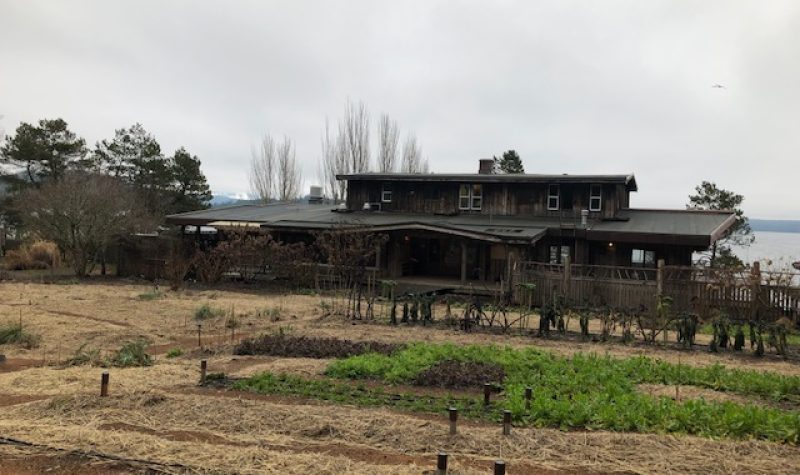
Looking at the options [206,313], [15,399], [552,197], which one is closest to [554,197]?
[552,197]

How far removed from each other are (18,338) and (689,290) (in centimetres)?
1836

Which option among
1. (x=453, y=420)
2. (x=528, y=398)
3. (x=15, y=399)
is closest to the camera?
(x=453, y=420)

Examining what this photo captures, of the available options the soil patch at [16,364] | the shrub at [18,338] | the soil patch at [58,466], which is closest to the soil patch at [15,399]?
the soil patch at [16,364]

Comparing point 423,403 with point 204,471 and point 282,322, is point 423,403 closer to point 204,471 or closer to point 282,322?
point 204,471

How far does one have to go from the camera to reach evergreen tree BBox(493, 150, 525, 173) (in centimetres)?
4800

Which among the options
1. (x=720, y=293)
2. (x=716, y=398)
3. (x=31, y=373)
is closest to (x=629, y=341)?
(x=716, y=398)

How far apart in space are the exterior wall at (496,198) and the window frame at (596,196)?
10 cm

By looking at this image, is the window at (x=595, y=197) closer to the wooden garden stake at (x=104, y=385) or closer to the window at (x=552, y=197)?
the window at (x=552, y=197)

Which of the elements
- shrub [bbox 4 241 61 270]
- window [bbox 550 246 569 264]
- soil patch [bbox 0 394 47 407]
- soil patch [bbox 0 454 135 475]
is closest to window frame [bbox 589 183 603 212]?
window [bbox 550 246 569 264]

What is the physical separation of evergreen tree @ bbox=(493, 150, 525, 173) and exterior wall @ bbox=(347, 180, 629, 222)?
62.2 feet

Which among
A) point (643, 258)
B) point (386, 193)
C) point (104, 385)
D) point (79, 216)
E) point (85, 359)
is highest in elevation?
point (386, 193)

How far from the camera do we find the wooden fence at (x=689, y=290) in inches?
668

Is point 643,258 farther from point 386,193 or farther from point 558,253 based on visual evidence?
point 386,193

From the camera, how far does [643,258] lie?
24.1 m
